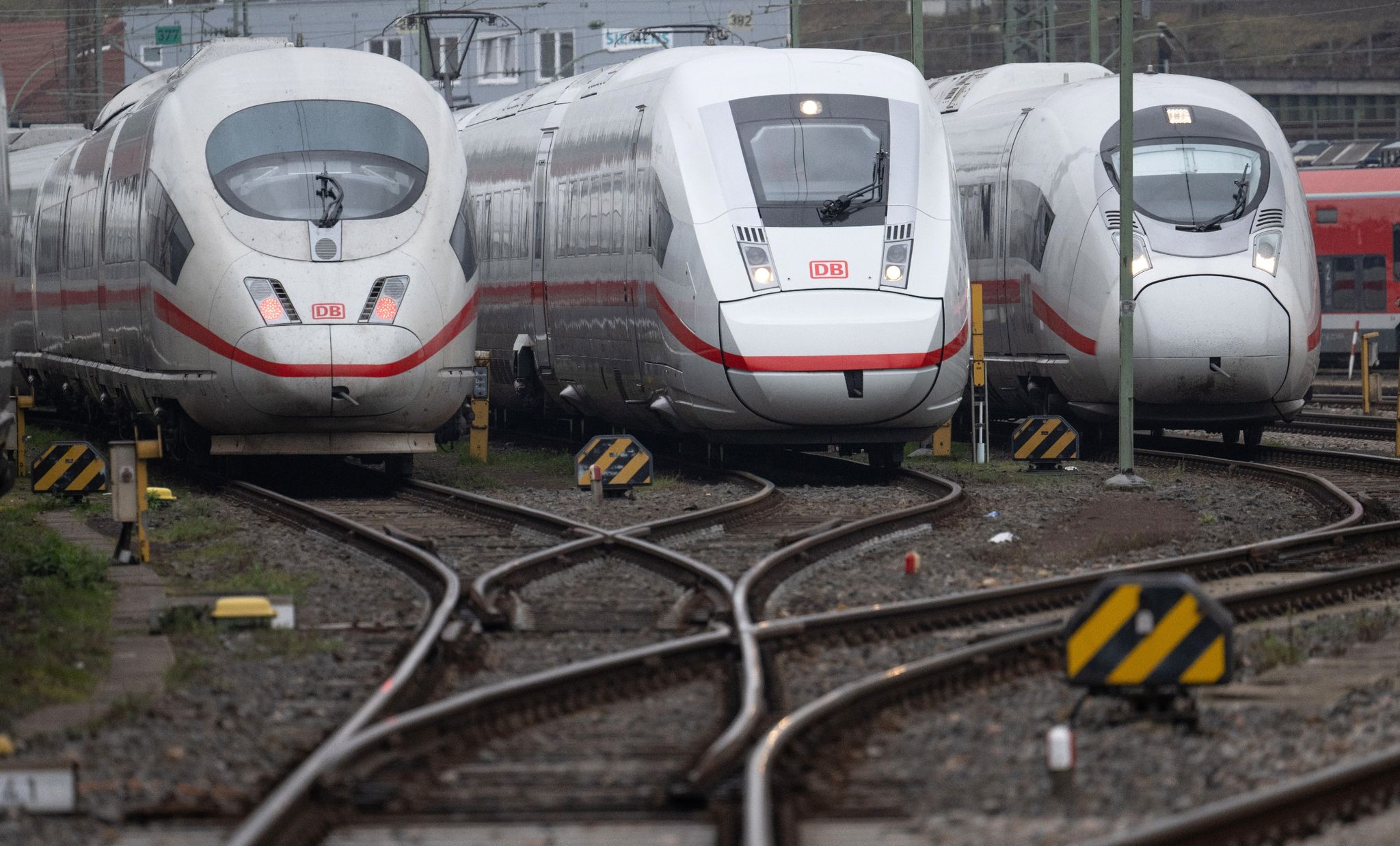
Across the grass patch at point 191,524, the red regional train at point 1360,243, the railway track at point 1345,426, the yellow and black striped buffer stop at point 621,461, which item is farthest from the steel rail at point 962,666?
the red regional train at point 1360,243

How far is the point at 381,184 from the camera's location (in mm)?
17344

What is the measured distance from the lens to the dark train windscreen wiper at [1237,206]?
66.0ft

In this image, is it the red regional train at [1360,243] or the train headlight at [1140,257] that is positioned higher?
the train headlight at [1140,257]

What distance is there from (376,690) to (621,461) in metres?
8.58

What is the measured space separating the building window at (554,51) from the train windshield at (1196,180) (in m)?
54.0

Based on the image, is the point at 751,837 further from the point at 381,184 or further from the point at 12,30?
the point at 12,30

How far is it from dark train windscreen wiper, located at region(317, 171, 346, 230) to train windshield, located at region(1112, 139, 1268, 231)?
7180 mm

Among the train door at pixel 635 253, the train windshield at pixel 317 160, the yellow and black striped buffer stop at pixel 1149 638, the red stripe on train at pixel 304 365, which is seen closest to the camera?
the yellow and black striped buffer stop at pixel 1149 638

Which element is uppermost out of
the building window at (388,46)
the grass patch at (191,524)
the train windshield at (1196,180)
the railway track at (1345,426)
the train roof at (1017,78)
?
the building window at (388,46)

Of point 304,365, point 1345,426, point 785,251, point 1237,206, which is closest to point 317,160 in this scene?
point 304,365

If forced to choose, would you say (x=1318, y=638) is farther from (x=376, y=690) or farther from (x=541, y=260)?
(x=541, y=260)

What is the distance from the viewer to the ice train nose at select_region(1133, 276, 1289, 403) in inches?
785

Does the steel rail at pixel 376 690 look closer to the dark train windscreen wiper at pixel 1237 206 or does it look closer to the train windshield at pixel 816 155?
the train windshield at pixel 816 155

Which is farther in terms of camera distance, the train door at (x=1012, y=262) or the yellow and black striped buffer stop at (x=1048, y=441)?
the train door at (x=1012, y=262)
